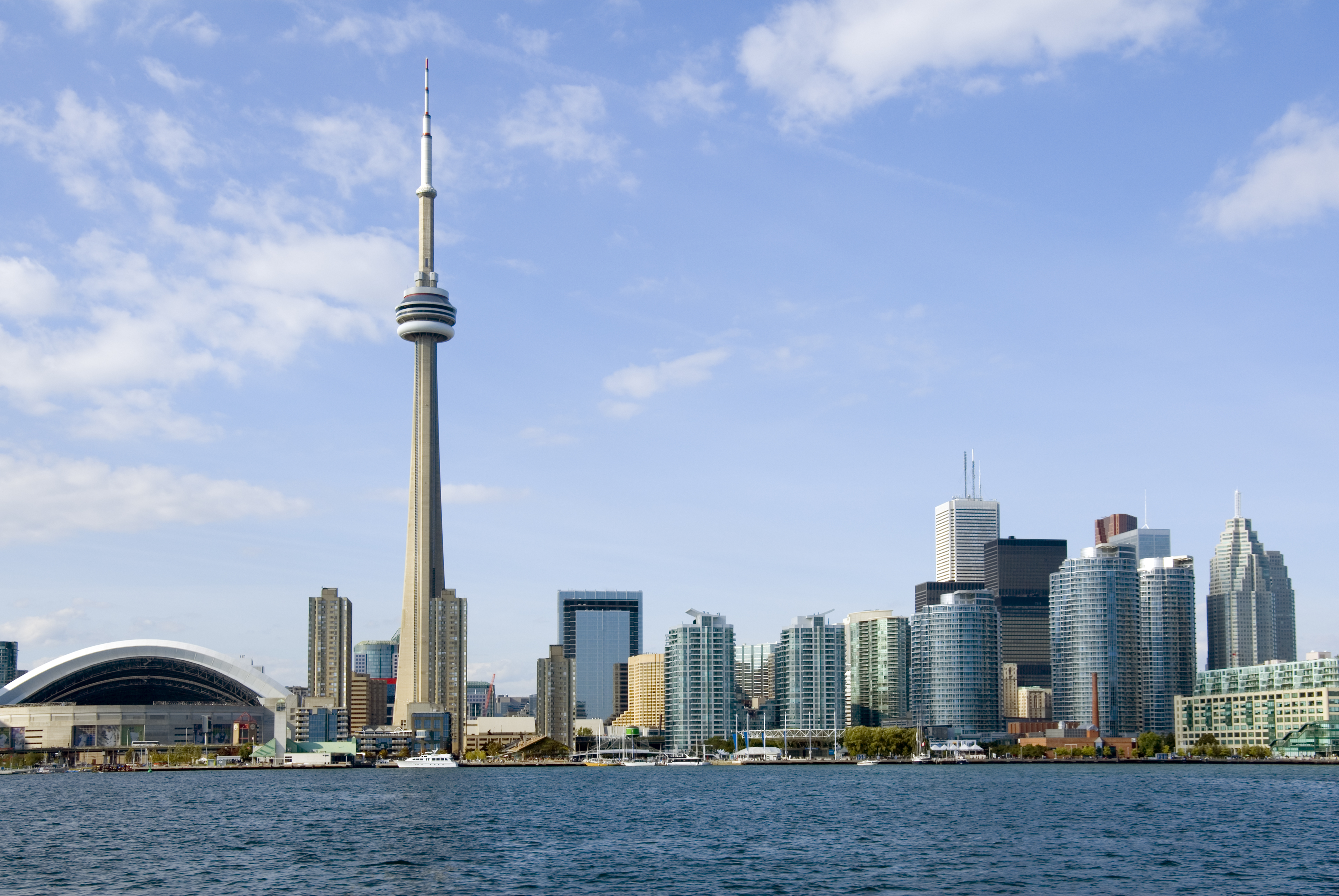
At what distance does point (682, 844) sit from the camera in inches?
3935

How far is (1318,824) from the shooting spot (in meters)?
118

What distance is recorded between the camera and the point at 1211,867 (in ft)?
280

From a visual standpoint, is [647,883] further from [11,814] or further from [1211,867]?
[11,814]

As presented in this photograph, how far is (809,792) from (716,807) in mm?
34927

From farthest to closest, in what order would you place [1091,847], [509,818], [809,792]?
[809,792]
[509,818]
[1091,847]

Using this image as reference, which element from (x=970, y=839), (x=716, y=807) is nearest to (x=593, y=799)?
(x=716, y=807)

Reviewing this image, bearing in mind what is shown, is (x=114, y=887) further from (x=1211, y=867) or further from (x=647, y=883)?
(x=1211, y=867)

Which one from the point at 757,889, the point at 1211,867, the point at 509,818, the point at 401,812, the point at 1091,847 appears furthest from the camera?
the point at 401,812

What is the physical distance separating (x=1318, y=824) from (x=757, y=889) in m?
65.7

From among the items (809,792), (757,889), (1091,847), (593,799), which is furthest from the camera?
(809,792)

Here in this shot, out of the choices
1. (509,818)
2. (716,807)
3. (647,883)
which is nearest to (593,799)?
(716,807)

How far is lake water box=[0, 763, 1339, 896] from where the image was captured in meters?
77.6

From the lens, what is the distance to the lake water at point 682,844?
254 ft

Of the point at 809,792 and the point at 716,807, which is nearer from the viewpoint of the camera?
the point at 716,807
